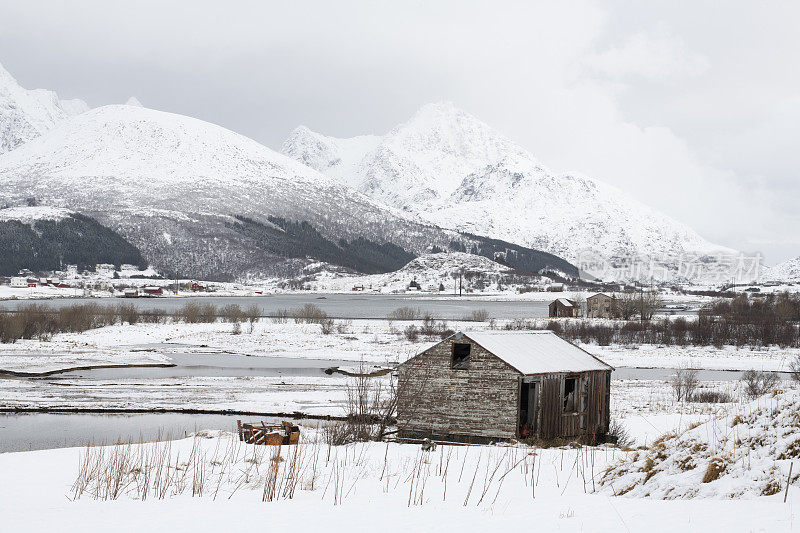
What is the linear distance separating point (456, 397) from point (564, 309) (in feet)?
341

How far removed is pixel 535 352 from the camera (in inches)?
1296

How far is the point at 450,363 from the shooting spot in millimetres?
31453

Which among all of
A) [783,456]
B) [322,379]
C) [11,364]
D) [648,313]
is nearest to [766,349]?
[648,313]

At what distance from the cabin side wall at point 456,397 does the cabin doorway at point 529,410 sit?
1.60 feet

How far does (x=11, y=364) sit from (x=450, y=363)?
142ft

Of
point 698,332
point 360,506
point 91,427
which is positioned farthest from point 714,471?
point 698,332

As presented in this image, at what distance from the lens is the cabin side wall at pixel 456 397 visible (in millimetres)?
30062

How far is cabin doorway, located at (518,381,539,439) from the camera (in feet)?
97.8

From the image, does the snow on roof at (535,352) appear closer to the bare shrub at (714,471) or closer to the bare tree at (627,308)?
the bare shrub at (714,471)

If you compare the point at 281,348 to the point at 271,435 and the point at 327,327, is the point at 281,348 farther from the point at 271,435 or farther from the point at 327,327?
the point at 271,435

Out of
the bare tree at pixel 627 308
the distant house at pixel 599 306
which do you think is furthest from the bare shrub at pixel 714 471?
the distant house at pixel 599 306

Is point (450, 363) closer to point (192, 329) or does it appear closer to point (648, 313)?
point (192, 329)

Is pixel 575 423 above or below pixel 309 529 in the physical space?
below

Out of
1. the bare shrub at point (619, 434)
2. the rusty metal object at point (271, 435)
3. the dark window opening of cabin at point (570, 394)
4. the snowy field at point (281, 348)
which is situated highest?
the dark window opening of cabin at point (570, 394)
